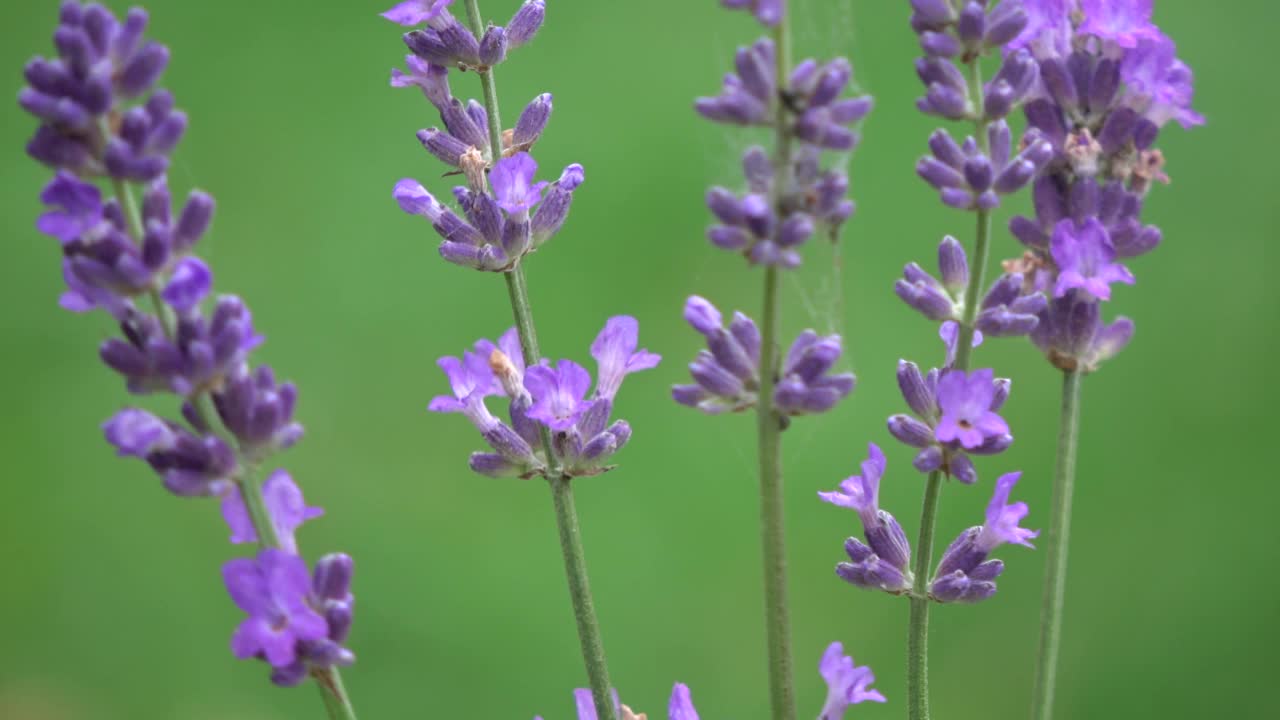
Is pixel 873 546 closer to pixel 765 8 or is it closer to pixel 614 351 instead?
pixel 614 351

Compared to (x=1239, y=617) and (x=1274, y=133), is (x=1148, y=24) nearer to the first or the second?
(x=1239, y=617)

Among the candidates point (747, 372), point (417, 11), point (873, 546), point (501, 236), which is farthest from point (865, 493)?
point (417, 11)

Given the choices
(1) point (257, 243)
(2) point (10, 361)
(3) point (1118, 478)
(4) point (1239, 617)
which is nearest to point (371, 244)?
(1) point (257, 243)

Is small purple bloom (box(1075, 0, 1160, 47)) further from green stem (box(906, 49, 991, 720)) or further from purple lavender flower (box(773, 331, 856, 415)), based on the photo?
purple lavender flower (box(773, 331, 856, 415))

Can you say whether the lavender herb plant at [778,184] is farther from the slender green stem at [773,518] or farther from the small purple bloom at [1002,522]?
the small purple bloom at [1002,522]

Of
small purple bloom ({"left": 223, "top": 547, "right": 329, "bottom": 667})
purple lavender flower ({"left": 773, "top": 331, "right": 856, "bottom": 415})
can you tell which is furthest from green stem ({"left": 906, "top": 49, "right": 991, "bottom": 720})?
small purple bloom ({"left": 223, "top": 547, "right": 329, "bottom": 667})

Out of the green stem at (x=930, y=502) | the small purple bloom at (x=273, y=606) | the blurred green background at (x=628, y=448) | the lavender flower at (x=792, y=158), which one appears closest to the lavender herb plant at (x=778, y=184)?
the lavender flower at (x=792, y=158)
